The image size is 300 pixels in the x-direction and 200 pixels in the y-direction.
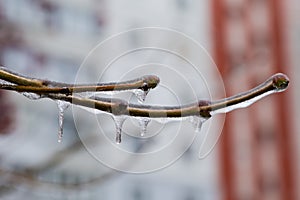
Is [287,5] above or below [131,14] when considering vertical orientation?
above

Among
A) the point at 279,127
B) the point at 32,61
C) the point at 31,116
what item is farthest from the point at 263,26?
the point at 32,61

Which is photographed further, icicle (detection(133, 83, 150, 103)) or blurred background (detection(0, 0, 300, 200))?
blurred background (detection(0, 0, 300, 200))

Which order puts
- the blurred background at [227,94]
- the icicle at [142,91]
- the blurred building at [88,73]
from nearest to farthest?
the icicle at [142,91]
the blurred building at [88,73]
the blurred background at [227,94]

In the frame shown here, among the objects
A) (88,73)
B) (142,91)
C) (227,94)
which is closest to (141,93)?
(142,91)

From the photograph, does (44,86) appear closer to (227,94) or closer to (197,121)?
(197,121)

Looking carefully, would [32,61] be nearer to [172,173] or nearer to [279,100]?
[172,173]

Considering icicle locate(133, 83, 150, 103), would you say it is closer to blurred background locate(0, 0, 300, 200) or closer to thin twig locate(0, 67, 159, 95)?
thin twig locate(0, 67, 159, 95)

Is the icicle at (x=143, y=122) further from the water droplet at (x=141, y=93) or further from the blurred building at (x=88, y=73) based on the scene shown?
the blurred building at (x=88, y=73)

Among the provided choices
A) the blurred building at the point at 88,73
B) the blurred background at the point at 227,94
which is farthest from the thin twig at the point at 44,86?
the blurred background at the point at 227,94

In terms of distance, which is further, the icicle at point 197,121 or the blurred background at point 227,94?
the blurred background at point 227,94

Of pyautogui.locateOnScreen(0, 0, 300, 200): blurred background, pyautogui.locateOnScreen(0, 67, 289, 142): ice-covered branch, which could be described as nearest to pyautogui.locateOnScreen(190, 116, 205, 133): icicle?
pyautogui.locateOnScreen(0, 67, 289, 142): ice-covered branch

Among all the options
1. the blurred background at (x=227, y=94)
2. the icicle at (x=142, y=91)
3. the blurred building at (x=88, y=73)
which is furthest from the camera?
the blurred background at (x=227, y=94)
